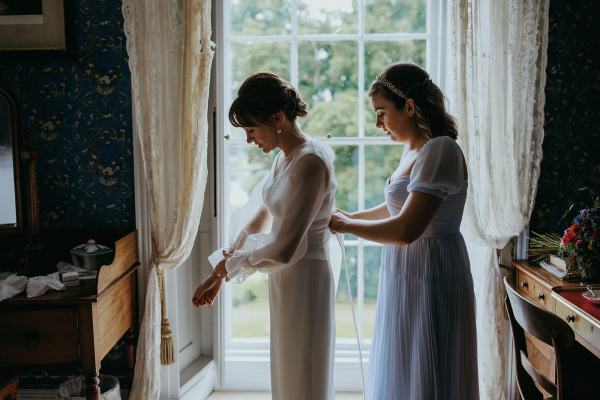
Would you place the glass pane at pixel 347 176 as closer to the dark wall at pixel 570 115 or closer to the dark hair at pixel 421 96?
the dark wall at pixel 570 115

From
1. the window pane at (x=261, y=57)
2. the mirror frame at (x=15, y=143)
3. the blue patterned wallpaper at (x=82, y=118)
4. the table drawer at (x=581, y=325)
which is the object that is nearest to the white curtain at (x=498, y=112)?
the table drawer at (x=581, y=325)

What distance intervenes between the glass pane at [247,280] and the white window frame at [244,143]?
0.05m

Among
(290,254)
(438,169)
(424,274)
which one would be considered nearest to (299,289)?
(290,254)

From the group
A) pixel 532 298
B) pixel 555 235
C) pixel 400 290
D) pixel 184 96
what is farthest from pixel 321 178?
pixel 555 235

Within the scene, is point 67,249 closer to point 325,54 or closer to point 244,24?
point 244,24

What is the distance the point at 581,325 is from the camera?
1.82 meters

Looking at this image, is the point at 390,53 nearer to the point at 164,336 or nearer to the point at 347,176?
the point at 347,176

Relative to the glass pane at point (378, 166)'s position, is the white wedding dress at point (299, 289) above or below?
below

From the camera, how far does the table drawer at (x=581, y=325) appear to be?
1.72 m

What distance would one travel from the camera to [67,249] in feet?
8.26

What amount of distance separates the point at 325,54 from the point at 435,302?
1.52 meters

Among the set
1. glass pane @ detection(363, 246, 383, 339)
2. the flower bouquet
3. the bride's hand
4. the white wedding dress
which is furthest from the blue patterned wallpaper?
the flower bouquet

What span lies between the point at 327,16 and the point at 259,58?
414 mm

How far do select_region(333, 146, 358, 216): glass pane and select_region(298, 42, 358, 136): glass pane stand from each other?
95 millimetres
